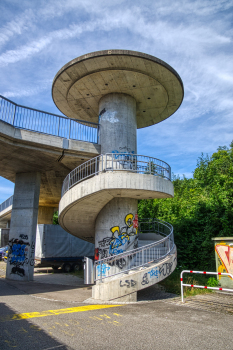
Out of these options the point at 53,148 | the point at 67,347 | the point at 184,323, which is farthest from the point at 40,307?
the point at 53,148

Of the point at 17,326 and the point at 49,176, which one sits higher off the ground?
the point at 49,176

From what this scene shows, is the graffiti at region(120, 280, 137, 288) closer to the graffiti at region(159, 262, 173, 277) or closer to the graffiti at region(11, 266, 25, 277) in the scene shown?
the graffiti at region(159, 262, 173, 277)

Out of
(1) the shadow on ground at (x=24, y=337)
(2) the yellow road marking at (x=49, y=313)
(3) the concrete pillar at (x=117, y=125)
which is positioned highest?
(3) the concrete pillar at (x=117, y=125)

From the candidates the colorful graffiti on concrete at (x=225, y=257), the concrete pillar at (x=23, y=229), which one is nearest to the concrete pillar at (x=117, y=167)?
the colorful graffiti on concrete at (x=225, y=257)

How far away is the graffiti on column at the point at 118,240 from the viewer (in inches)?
476

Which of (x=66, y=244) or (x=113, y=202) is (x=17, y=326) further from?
(x=66, y=244)

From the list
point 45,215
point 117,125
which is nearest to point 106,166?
point 117,125

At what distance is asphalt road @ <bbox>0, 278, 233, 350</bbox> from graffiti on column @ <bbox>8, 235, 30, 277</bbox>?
7423 mm

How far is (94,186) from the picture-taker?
10.7 metres

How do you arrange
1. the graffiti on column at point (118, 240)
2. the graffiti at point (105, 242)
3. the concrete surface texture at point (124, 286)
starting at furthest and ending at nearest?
the graffiti at point (105, 242), the graffiti on column at point (118, 240), the concrete surface texture at point (124, 286)

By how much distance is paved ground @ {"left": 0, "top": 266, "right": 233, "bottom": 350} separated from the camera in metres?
5.02

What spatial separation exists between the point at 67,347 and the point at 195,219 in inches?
586

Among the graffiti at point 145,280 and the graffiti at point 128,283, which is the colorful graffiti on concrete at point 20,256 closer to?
the graffiti at point 128,283

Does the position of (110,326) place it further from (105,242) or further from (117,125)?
(117,125)
